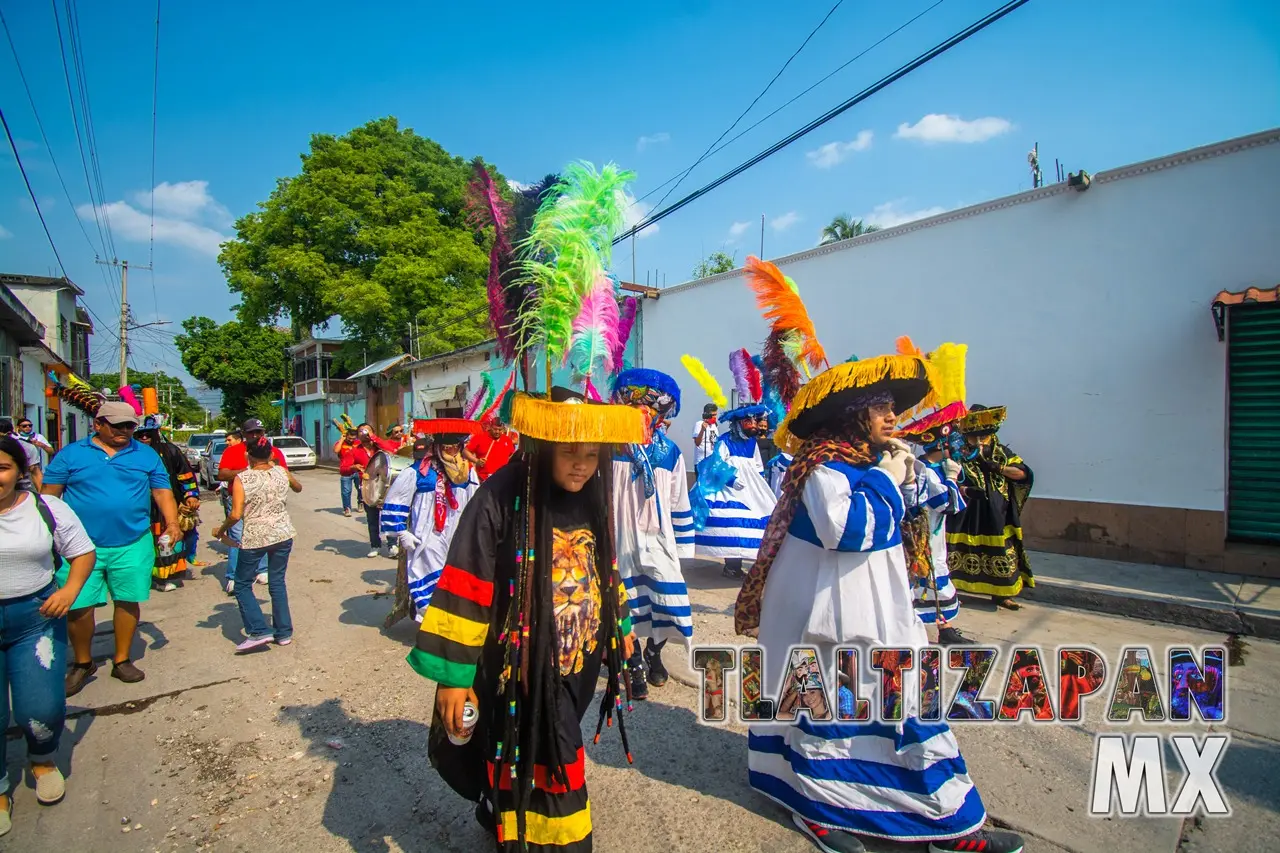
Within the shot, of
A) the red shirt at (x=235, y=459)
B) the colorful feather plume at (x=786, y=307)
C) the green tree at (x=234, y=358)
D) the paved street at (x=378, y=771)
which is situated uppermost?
the green tree at (x=234, y=358)

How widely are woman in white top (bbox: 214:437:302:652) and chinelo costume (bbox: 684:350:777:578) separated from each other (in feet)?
12.4

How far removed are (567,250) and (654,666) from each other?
2.89 meters

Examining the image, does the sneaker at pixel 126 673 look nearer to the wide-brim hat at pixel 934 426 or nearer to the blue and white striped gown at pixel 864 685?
the blue and white striped gown at pixel 864 685

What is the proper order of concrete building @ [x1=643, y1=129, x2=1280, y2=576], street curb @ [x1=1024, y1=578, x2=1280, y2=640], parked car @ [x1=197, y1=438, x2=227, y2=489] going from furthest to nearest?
parked car @ [x1=197, y1=438, x2=227, y2=489], concrete building @ [x1=643, y1=129, x2=1280, y2=576], street curb @ [x1=1024, y1=578, x2=1280, y2=640]

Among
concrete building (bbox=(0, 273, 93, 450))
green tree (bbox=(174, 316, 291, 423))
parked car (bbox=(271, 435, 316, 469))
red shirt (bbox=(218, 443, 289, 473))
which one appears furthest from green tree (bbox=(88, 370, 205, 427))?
red shirt (bbox=(218, 443, 289, 473))

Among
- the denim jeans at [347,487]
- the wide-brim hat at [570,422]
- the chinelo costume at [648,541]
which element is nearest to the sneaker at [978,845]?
the chinelo costume at [648,541]

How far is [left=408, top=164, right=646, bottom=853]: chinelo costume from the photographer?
7.00ft

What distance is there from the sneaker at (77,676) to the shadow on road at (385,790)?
5.03 ft

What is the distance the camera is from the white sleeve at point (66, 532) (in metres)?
3.14

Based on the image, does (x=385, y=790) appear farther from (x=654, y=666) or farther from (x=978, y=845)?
(x=978, y=845)

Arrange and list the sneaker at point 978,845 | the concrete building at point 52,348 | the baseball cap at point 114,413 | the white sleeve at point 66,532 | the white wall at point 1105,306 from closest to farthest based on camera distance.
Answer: the sneaker at point 978,845
the white sleeve at point 66,532
the baseball cap at point 114,413
the white wall at point 1105,306
the concrete building at point 52,348

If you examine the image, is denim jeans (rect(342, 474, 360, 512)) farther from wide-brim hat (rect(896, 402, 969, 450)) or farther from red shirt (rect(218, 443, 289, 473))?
wide-brim hat (rect(896, 402, 969, 450))

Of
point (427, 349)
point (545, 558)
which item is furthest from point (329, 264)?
point (545, 558)

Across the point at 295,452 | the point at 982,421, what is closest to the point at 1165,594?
the point at 982,421
